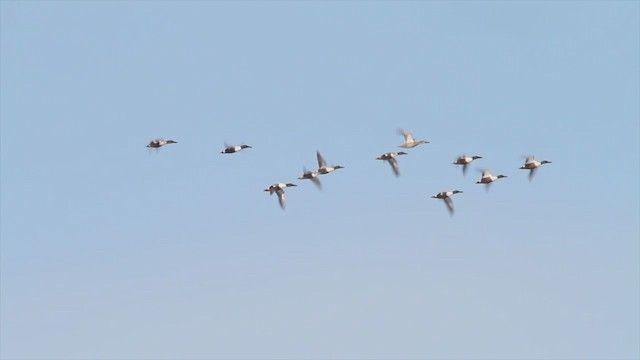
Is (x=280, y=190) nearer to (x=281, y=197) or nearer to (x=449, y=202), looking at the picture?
(x=281, y=197)

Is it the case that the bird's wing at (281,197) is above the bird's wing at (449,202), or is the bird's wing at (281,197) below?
above

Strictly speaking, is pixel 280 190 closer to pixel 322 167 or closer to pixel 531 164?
pixel 322 167

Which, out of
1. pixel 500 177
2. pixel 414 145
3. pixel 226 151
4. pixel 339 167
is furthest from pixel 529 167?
pixel 226 151

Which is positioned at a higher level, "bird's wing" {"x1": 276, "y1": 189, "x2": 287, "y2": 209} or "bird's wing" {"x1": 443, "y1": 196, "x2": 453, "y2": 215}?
"bird's wing" {"x1": 276, "y1": 189, "x2": 287, "y2": 209}

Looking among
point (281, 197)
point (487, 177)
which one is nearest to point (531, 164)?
point (487, 177)

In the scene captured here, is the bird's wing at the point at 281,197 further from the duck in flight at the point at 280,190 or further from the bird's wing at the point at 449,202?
the bird's wing at the point at 449,202

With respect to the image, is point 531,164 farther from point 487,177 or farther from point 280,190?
point 280,190

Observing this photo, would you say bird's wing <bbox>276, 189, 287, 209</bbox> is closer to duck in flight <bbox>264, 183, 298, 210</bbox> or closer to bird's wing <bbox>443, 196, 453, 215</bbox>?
duck in flight <bbox>264, 183, 298, 210</bbox>

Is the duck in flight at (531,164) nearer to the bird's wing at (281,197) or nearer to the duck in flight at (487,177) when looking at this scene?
the duck in flight at (487,177)

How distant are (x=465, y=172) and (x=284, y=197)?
28.7 meters

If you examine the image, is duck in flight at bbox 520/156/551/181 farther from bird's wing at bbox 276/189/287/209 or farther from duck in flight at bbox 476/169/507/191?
bird's wing at bbox 276/189/287/209

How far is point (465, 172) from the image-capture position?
17788 centimetres

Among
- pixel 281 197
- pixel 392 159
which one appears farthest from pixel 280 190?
pixel 392 159

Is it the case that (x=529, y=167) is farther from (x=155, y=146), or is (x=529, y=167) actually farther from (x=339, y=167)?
(x=155, y=146)
